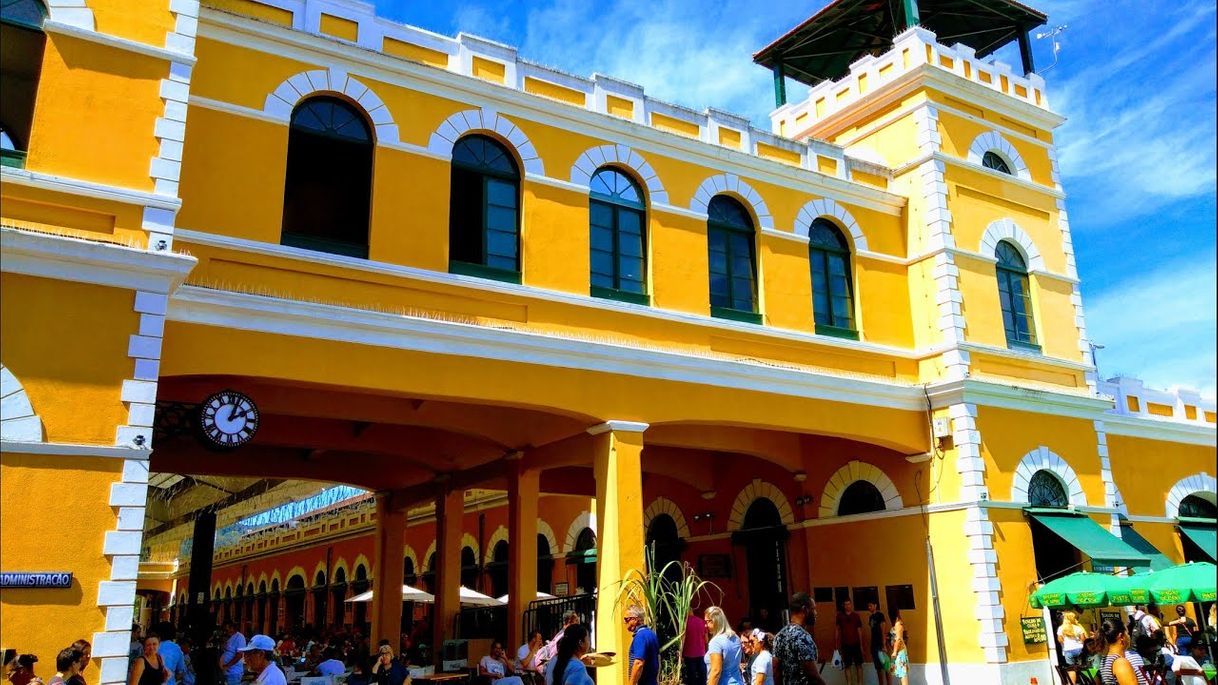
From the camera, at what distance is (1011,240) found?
18.3 metres

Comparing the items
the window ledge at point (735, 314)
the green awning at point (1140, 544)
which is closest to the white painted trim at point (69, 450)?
the window ledge at point (735, 314)

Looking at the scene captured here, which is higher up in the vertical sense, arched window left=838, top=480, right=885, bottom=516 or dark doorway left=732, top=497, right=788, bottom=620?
arched window left=838, top=480, right=885, bottom=516

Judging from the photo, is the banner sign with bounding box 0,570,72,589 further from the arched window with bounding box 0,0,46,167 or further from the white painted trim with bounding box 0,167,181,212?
the arched window with bounding box 0,0,46,167

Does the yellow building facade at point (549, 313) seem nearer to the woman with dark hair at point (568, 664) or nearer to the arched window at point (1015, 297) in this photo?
the arched window at point (1015, 297)

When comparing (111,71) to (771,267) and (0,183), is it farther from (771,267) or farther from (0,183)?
(771,267)

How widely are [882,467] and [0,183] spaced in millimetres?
13535

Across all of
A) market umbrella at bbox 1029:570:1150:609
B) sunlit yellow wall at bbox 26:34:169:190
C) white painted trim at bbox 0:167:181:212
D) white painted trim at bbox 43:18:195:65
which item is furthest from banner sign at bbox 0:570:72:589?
market umbrella at bbox 1029:570:1150:609

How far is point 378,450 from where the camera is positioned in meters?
16.7

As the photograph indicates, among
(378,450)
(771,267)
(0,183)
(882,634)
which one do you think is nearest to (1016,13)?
(771,267)

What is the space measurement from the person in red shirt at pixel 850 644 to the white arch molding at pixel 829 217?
19.9ft

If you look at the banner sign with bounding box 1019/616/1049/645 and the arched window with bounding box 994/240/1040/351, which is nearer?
the banner sign with bounding box 1019/616/1049/645

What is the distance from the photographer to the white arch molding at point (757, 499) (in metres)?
18.6

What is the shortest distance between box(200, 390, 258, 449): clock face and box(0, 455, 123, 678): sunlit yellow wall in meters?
1.35

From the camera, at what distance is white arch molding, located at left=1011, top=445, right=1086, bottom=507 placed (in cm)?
1652
